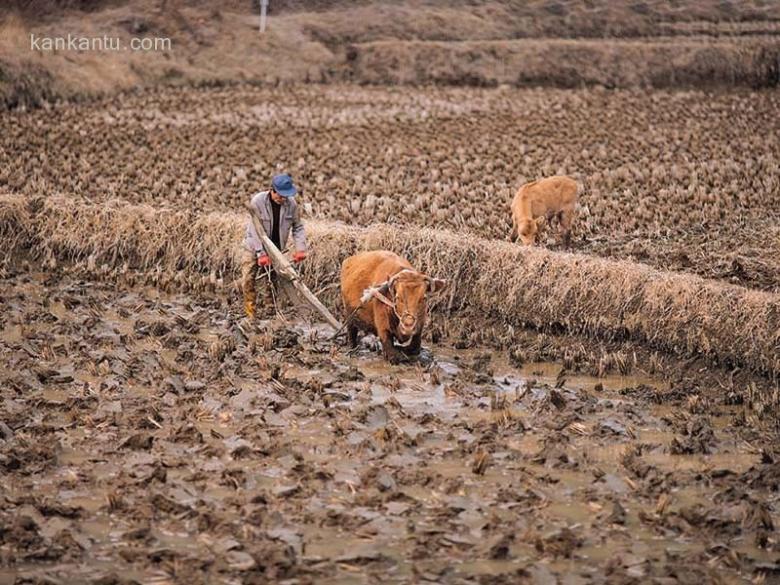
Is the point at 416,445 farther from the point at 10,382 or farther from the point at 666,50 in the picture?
the point at 666,50

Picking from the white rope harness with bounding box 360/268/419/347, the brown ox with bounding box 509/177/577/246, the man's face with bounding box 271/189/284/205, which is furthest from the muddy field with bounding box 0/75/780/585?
the man's face with bounding box 271/189/284/205

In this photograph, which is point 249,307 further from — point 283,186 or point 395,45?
point 395,45

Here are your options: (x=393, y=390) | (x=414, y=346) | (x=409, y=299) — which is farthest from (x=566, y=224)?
(x=393, y=390)

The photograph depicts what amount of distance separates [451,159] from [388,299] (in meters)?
12.4

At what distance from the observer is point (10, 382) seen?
1096cm

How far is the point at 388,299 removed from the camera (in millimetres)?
11930

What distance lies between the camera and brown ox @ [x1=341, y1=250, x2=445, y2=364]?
459 inches

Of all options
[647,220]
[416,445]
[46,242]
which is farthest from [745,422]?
[46,242]

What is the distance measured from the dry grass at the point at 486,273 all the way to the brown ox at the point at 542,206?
165 centimetres

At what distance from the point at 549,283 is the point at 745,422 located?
12.0 ft

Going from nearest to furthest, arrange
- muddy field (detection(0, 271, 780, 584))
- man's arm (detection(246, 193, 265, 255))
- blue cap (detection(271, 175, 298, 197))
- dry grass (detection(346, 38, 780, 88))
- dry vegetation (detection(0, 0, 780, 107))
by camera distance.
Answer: muddy field (detection(0, 271, 780, 584)) < blue cap (detection(271, 175, 298, 197)) < man's arm (detection(246, 193, 265, 255)) < dry vegetation (detection(0, 0, 780, 107)) < dry grass (detection(346, 38, 780, 88))

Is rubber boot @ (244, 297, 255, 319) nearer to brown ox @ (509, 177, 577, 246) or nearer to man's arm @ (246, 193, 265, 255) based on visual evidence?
man's arm @ (246, 193, 265, 255)

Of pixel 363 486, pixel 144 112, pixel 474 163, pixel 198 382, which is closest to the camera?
pixel 363 486

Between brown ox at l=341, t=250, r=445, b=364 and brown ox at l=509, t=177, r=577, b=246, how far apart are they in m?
4.12
